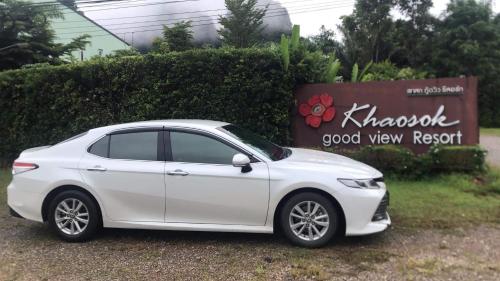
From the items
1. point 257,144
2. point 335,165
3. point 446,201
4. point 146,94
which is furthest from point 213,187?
point 146,94

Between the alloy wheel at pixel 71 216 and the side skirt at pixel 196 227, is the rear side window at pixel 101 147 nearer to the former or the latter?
the alloy wheel at pixel 71 216

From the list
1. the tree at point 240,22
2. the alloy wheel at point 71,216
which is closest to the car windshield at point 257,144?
the alloy wheel at point 71,216

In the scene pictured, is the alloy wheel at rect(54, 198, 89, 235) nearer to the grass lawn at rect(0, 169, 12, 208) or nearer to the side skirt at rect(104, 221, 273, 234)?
the side skirt at rect(104, 221, 273, 234)

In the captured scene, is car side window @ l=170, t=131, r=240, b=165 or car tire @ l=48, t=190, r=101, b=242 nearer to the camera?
car side window @ l=170, t=131, r=240, b=165

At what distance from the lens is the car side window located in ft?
18.9

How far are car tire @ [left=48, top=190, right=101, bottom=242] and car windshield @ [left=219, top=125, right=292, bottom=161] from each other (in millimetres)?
1864

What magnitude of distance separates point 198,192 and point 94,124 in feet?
21.3

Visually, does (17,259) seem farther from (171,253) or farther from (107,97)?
(107,97)

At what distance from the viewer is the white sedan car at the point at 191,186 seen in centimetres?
546

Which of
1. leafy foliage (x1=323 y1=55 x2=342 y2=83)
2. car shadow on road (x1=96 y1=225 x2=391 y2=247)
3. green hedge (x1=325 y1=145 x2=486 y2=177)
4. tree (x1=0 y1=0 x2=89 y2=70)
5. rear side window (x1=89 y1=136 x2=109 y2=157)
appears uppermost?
tree (x1=0 y1=0 x2=89 y2=70)

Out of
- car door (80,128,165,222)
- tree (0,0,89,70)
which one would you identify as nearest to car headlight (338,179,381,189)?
car door (80,128,165,222)

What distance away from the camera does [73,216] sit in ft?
19.5

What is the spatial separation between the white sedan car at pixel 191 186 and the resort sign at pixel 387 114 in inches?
151

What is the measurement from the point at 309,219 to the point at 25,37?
1577 cm
